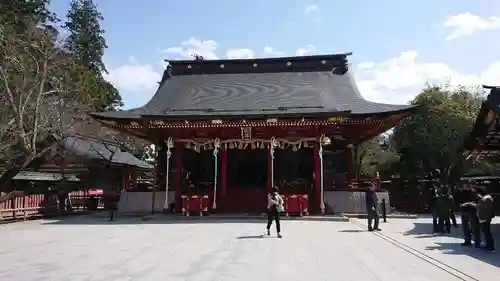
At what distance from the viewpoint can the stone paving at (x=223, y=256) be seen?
778 cm

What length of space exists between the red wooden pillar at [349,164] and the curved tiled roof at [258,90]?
2343 millimetres

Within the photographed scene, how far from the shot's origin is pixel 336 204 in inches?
798

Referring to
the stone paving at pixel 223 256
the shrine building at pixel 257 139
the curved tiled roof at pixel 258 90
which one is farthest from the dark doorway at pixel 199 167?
the stone paving at pixel 223 256

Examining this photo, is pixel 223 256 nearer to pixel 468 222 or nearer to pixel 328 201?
pixel 468 222

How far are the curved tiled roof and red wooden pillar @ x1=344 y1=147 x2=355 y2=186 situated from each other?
2.34m

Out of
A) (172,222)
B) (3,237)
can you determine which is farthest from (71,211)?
(3,237)

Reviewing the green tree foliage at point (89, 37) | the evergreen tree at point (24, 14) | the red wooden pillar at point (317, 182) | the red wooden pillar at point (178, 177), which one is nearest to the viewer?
the red wooden pillar at point (317, 182)

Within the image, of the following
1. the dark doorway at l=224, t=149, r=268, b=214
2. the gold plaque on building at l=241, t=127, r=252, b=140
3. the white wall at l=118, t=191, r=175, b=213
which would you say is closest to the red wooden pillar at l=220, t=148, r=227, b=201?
the gold plaque on building at l=241, t=127, r=252, b=140

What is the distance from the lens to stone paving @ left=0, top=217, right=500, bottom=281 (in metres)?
7.78

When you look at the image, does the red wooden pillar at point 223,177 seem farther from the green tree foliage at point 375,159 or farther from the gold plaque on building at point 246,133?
the green tree foliage at point 375,159

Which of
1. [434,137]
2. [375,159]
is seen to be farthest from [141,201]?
[375,159]

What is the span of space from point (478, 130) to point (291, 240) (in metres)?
5.79

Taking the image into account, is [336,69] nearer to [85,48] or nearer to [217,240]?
[217,240]

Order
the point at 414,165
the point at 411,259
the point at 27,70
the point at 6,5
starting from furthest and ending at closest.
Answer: the point at 6,5, the point at 414,165, the point at 27,70, the point at 411,259
